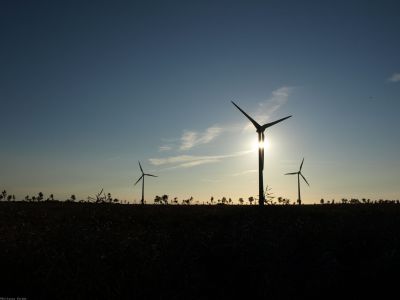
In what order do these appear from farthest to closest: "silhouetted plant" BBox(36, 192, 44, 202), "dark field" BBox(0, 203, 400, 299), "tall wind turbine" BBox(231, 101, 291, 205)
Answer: "silhouetted plant" BBox(36, 192, 44, 202), "tall wind turbine" BBox(231, 101, 291, 205), "dark field" BBox(0, 203, 400, 299)

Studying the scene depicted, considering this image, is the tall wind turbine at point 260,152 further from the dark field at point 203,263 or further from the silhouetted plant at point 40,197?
the silhouetted plant at point 40,197

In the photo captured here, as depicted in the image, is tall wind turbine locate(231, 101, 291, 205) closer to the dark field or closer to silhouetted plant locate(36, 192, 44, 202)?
the dark field

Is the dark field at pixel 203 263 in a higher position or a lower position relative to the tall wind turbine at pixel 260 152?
lower

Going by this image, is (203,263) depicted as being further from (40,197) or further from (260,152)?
(40,197)

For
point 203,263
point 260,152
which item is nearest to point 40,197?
point 260,152

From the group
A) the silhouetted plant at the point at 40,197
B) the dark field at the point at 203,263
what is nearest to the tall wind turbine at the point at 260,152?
the dark field at the point at 203,263

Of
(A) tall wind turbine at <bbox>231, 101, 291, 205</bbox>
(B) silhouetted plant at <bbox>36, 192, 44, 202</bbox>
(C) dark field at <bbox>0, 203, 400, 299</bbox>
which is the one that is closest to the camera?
(C) dark field at <bbox>0, 203, 400, 299</bbox>

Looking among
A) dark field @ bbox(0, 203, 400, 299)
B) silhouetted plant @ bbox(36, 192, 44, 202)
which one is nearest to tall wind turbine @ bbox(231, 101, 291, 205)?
dark field @ bbox(0, 203, 400, 299)

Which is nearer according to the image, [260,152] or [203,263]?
[203,263]

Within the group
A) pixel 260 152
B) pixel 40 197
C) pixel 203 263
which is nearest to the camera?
pixel 203 263

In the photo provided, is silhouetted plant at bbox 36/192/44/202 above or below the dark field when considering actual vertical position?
above

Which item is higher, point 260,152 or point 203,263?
point 260,152

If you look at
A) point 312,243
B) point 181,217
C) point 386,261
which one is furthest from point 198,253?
point 181,217

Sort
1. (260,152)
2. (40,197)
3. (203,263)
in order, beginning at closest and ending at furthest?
(203,263)
(260,152)
(40,197)
